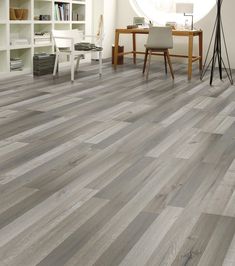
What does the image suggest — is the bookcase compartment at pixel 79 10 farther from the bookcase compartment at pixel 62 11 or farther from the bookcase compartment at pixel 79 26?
the bookcase compartment at pixel 62 11

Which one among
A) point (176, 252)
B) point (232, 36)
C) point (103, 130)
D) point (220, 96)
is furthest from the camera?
point (232, 36)

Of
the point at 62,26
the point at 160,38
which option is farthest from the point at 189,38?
the point at 62,26

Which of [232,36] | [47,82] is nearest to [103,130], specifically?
[47,82]

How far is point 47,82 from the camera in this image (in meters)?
7.11

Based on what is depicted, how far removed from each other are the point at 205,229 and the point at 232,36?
709 cm

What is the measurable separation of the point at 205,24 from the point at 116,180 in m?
6.65

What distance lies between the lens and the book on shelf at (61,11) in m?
8.31

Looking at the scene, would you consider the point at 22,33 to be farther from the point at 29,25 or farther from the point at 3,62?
the point at 3,62

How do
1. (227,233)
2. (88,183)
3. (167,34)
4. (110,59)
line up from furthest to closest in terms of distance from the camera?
(110,59)
(167,34)
(88,183)
(227,233)

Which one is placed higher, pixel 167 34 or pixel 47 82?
pixel 167 34

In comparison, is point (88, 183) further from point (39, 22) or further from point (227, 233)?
point (39, 22)

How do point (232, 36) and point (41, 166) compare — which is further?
point (232, 36)

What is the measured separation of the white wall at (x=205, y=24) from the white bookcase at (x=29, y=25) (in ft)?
3.59

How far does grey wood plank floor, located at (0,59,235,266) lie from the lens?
232cm
